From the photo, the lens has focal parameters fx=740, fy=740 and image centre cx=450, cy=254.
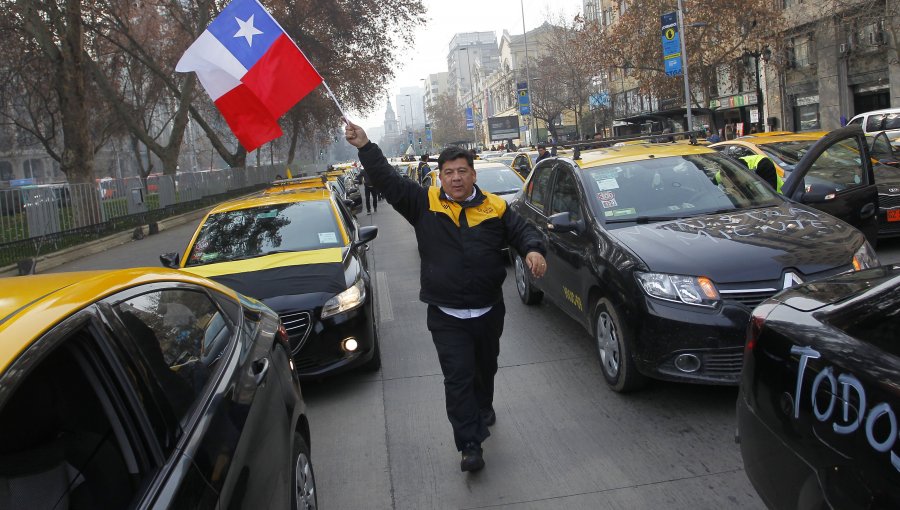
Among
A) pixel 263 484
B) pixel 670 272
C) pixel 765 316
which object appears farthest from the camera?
pixel 670 272

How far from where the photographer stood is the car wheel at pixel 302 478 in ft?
10.3

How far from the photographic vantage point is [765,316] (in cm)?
277

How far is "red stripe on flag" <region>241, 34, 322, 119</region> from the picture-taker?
5.79 m

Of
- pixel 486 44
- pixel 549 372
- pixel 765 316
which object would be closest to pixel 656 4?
pixel 549 372

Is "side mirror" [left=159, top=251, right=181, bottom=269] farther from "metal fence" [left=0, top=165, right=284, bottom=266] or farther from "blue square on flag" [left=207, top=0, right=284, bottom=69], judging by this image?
"metal fence" [left=0, top=165, right=284, bottom=266]

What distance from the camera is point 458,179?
404cm

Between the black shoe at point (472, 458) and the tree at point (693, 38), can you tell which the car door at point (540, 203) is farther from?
the tree at point (693, 38)

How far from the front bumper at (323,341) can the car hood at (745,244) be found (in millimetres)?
2113

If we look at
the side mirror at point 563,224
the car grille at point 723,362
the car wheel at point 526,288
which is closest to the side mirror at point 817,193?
the side mirror at point 563,224

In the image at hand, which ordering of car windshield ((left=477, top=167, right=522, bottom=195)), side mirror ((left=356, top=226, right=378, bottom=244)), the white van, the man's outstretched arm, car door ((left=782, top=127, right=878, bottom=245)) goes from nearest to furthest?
the man's outstretched arm, car door ((left=782, top=127, right=878, bottom=245)), side mirror ((left=356, top=226, right=378, bottom=244)), car windshield ((left=477, top=167, right=522, bottom=195)), the white van

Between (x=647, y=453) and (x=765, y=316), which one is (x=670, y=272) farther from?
(x=765, y=316)

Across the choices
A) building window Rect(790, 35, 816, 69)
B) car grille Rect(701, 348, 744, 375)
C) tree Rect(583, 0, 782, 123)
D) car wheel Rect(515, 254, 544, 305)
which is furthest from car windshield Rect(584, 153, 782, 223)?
building window Rect(790, 35, 816, 69)

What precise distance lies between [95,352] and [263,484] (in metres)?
0.81

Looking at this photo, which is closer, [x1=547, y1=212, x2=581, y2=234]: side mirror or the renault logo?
the renault logo
